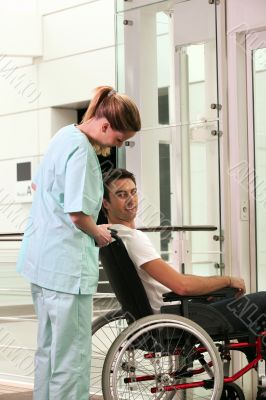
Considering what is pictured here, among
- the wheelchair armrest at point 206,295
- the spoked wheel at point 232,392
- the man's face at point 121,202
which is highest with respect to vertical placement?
the man's face at point 121,202

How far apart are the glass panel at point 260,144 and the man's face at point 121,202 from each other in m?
0.70

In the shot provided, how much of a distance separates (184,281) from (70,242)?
453 millimetres

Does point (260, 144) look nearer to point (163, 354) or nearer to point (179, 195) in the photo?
point (179, 195)

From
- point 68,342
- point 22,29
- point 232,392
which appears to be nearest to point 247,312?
point 232,392

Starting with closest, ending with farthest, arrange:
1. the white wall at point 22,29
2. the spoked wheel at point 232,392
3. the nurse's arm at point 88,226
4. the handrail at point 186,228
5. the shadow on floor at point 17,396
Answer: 1. the nurse's arm at point 88,226
2. the spoked wheel at point 232,392
3. the handrail at point 186,228
4. the shadow on floor at point 17,396
5. the white wall at point 22,29

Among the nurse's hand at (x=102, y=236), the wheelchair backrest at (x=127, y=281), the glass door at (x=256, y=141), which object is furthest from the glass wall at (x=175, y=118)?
the nurse's hand at (x=102, y=236)

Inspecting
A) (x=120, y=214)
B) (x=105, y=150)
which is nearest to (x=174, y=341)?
(x=120, y=214)

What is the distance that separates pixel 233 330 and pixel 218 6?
1.34m

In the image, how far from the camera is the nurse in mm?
2525

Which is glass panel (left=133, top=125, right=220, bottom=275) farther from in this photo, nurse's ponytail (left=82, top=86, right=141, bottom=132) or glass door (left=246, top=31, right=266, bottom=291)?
nurse's ponytail (left=82, top=86, right=141, bottom=132)

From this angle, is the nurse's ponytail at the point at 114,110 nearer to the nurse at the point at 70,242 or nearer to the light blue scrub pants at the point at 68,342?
the nurse at the point at 70,242

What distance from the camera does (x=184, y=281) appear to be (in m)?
2.80

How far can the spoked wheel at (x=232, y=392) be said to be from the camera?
10.1 feet

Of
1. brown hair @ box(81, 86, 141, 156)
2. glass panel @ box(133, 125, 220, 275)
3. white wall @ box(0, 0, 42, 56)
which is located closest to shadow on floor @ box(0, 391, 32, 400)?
glass panel @ box(133, 125, 220, 275)
